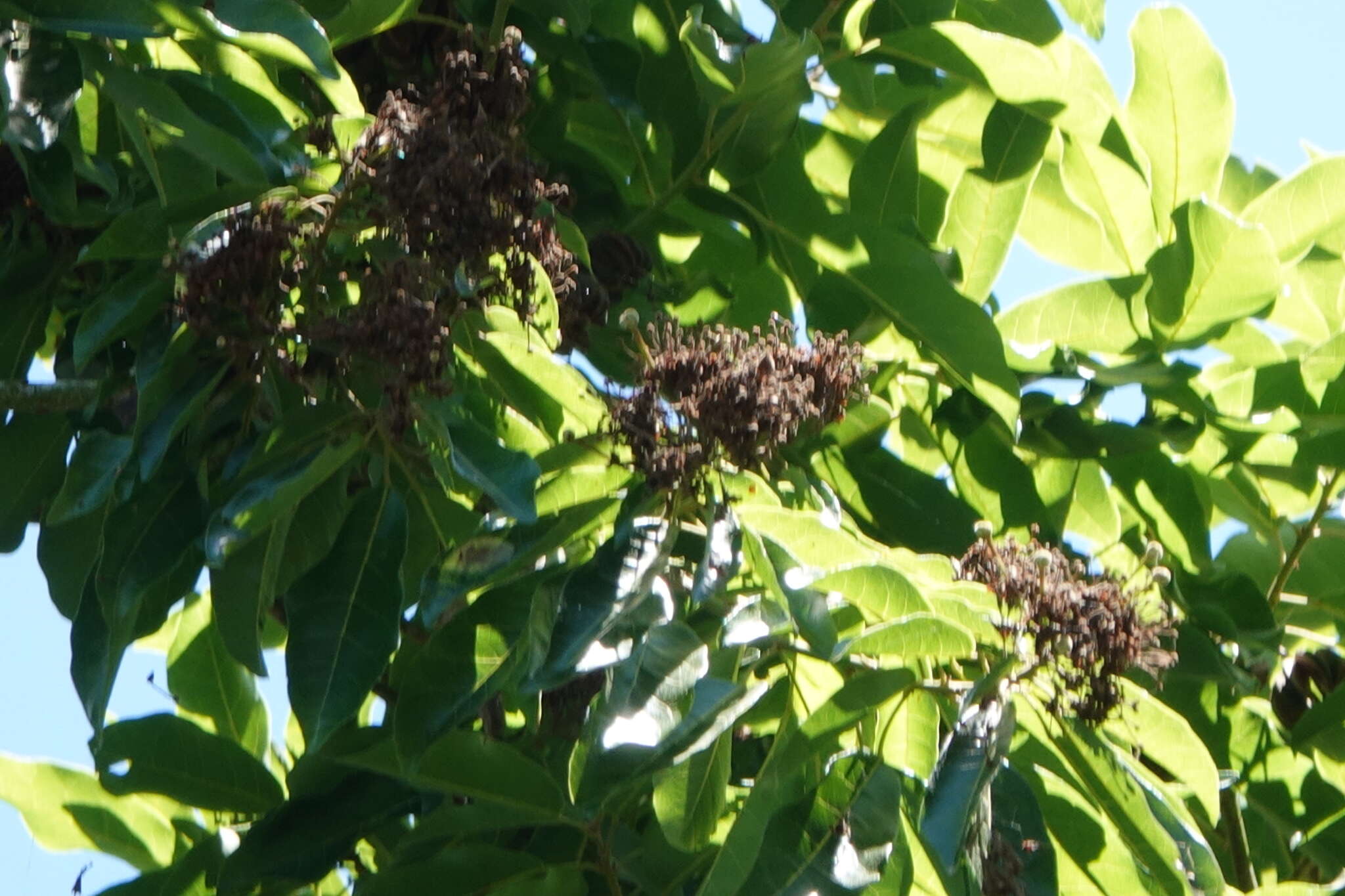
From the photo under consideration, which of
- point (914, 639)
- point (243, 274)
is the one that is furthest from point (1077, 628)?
point (243, 274)

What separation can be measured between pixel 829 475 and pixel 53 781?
2.44 feet

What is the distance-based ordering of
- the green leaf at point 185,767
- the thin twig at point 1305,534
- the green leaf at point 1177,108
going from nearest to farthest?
the green leaf at point 185,767 → the green leaf at point 1177,108 → the thin twig at point 1305,534

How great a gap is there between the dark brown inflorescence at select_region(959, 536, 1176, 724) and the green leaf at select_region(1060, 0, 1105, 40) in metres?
0.62

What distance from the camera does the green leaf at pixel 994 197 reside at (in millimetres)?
1416

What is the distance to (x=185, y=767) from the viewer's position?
1387mm

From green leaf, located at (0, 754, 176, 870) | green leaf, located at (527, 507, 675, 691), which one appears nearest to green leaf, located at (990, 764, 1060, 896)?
green leaf, located at (527, 507, 675, 691)

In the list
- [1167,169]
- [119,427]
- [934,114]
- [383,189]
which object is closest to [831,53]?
[934,114]

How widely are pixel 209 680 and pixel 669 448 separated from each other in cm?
71

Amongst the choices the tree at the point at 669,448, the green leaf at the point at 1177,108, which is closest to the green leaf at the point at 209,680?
the tree at the point at 669,448

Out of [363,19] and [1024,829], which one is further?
[363,19]

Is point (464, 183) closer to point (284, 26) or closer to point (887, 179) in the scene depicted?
point (284, 26)

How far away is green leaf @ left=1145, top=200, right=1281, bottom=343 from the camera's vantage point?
4.54 ft

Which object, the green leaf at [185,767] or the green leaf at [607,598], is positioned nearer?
the green leaf at [607,598]

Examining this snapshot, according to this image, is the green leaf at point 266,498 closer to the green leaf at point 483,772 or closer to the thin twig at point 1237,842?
the green leaf at point 483,772
